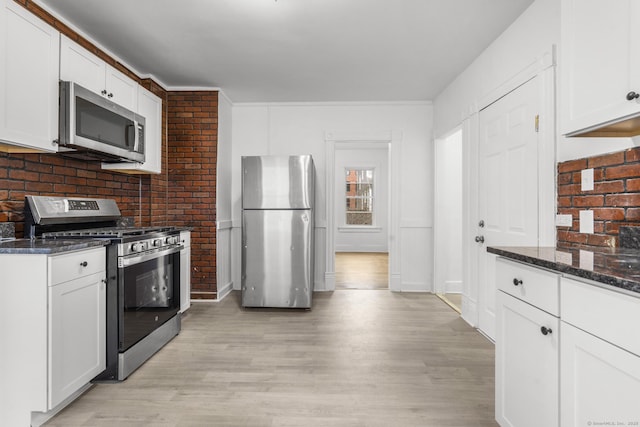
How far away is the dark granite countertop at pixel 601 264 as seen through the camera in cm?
93

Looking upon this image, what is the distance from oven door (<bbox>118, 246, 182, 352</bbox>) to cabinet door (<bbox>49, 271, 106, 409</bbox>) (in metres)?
0.11

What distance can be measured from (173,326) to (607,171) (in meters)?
3.18

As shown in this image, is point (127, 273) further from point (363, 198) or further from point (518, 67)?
point (363, 198)

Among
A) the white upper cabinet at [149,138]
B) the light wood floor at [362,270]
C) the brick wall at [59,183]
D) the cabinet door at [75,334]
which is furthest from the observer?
Answer: the light wood floor at [362,270]

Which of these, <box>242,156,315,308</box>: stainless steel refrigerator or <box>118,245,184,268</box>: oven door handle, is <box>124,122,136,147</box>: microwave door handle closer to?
<box>118,245,184,268</box>: oven door handle

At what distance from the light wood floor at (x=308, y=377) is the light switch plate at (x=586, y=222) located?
1.09 m

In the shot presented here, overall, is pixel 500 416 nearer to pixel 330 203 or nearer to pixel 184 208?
pixel 330 203

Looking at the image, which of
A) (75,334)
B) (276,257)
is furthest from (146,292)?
(276,257)

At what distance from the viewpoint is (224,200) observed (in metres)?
4.29

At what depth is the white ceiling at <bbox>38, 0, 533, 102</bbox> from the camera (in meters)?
2.41

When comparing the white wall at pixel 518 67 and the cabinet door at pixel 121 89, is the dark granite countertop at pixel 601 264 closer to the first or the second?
the white wall at pixel 518 67

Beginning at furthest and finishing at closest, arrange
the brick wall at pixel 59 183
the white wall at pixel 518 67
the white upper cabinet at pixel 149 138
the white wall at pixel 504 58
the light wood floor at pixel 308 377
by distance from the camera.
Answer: the white upper cabinet at pixel 149 138 → the white wall at pixel 504 58 → the brick wall at pixel 59 183 → the white wall at pixel 518 67 → the light wood floor at pixel 308 377

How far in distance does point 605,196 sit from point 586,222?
18 cm

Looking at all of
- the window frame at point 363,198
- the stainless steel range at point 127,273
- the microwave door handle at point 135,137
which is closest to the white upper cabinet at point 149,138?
the microwave door handle at point 135,137
